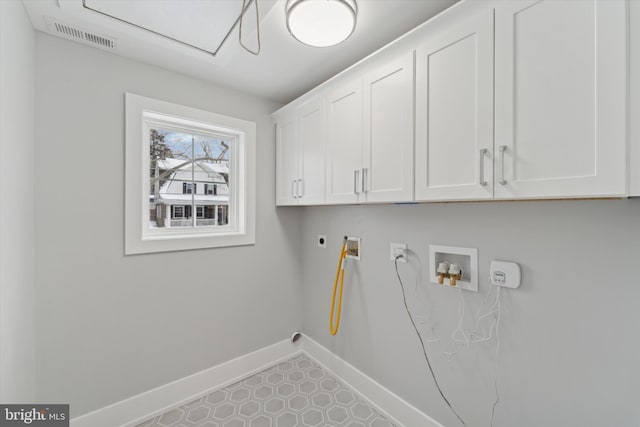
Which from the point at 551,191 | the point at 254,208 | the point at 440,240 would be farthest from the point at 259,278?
the point at 551,191

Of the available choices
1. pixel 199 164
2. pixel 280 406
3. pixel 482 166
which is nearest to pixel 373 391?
pixel 280 406

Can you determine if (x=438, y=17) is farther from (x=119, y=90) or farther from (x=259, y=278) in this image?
(x=259, y=278)

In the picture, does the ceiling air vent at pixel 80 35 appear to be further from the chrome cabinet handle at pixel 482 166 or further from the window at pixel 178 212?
the chrome cabinet handle at pixel 482 166

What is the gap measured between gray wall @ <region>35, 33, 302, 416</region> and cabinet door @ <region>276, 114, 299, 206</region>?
A: 0.42 meters

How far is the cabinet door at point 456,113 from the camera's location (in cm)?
100

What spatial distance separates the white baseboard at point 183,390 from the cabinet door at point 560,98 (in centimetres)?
217

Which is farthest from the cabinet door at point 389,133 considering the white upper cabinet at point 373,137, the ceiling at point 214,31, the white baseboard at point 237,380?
the white baseboard at point 237,380

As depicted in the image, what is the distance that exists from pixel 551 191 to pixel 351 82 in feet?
3.83

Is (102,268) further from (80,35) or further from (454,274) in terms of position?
(454,274)

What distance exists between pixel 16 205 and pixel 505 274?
2239mm

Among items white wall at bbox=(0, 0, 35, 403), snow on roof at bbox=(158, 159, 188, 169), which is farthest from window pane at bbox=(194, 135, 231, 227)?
white wall at bbox=(0, 0, 35, 403)

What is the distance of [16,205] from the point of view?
1132 mm

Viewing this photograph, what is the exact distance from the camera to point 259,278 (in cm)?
224

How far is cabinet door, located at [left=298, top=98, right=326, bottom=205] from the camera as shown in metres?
1.79
